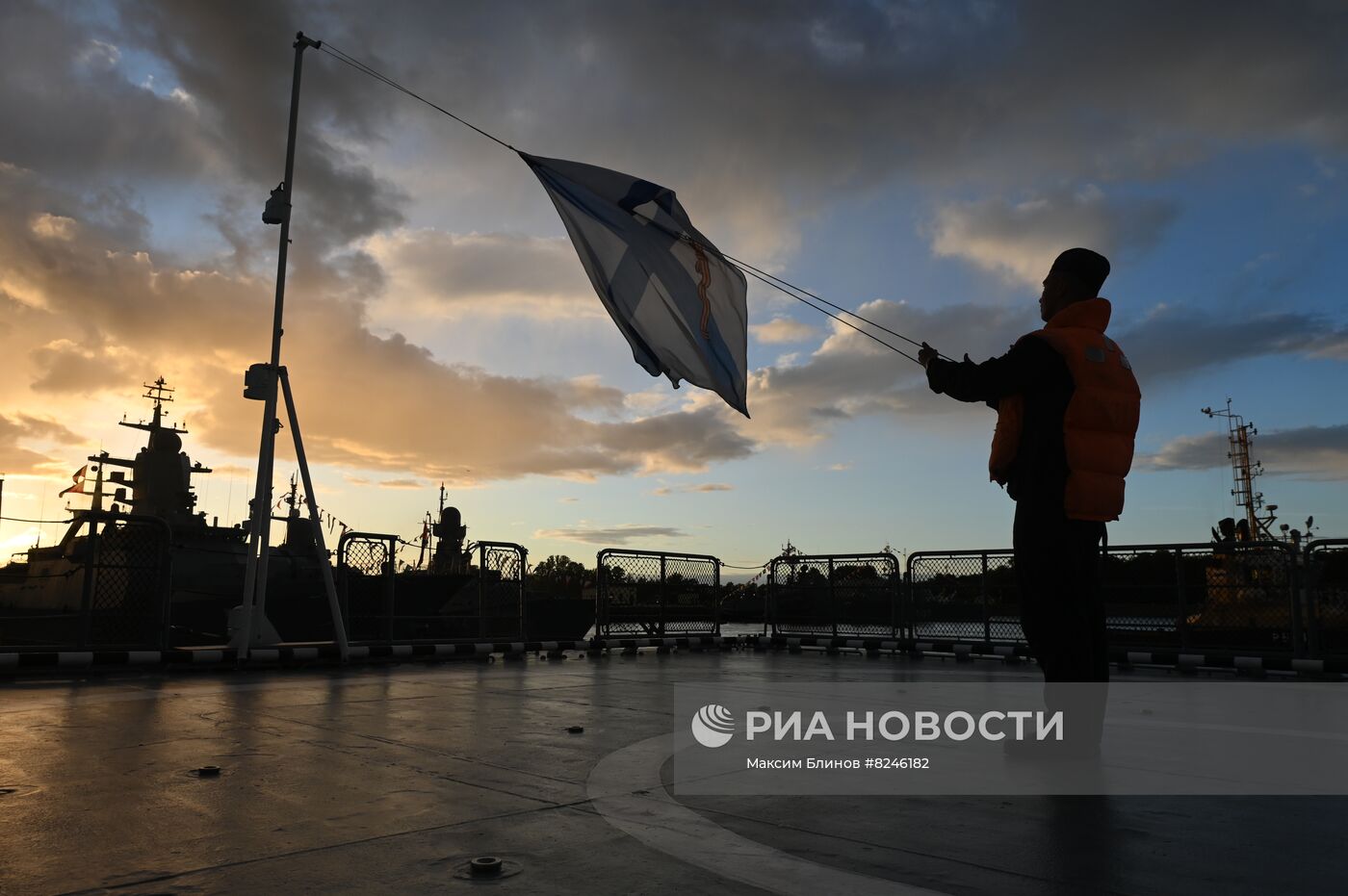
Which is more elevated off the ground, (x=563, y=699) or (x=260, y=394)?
(x=260, y=394)

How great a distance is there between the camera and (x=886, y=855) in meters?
2.70

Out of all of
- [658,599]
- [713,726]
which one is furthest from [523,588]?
[713,726]

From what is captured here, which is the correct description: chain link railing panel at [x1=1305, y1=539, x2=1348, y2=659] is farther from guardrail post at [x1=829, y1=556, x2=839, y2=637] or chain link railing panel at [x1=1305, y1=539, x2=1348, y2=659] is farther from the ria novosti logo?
the ria novosti logo

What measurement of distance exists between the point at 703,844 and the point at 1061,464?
8.21ft

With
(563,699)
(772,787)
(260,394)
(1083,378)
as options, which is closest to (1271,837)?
(772,787)

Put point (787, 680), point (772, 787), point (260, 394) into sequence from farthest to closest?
point (260, 394) < point (787, 680) < point (772, 787)

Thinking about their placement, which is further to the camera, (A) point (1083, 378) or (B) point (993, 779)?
(A) point (1083, 378)

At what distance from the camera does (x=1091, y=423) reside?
13.5ft

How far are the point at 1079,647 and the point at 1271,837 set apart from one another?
50.2 inches

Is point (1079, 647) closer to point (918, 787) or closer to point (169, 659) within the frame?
point (918, 787)

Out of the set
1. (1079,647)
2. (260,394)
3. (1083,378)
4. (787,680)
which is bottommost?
(787,680)

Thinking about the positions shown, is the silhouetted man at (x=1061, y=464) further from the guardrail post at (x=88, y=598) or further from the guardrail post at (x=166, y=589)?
the guardrail post at (x=88, y=598)

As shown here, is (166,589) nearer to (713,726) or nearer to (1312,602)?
(713,726)

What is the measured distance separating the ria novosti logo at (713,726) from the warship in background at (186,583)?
777 cm
